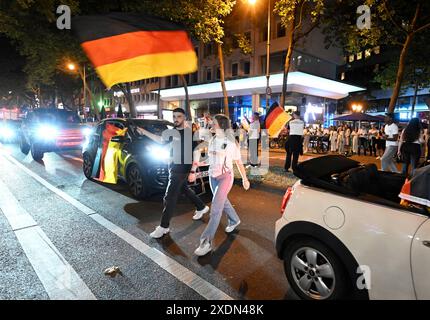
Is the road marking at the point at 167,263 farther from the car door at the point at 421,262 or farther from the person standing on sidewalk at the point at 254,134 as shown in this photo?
the person standing on sidewalk at the point at 254,134

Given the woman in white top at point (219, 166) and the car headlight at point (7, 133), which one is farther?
the car headlight at point (7, 133)

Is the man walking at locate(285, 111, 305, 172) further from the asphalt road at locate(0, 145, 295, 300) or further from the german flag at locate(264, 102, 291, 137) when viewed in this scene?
the asphalt road at locate(0, 145, 295, 300)

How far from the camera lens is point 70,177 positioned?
905cm

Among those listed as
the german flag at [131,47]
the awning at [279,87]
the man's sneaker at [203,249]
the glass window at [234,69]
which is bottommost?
the man's sneaker at [203,249]

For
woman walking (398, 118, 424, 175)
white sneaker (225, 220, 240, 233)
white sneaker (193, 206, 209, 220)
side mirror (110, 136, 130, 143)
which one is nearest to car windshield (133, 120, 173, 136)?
side mirror (110, 136, 130, 143)

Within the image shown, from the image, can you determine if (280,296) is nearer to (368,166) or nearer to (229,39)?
(368,166)

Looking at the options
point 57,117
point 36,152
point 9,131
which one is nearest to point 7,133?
point 9,131

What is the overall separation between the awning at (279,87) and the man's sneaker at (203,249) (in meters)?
19.2

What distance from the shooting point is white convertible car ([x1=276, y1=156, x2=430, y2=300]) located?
2176 millimetres

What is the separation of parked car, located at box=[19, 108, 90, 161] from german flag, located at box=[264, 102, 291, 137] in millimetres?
9207

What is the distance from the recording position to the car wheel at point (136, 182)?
649cm

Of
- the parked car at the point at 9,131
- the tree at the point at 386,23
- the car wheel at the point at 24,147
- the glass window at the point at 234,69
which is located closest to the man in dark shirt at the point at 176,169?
the tree at the point at 386,23

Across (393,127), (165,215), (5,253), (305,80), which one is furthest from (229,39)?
(5,253)
